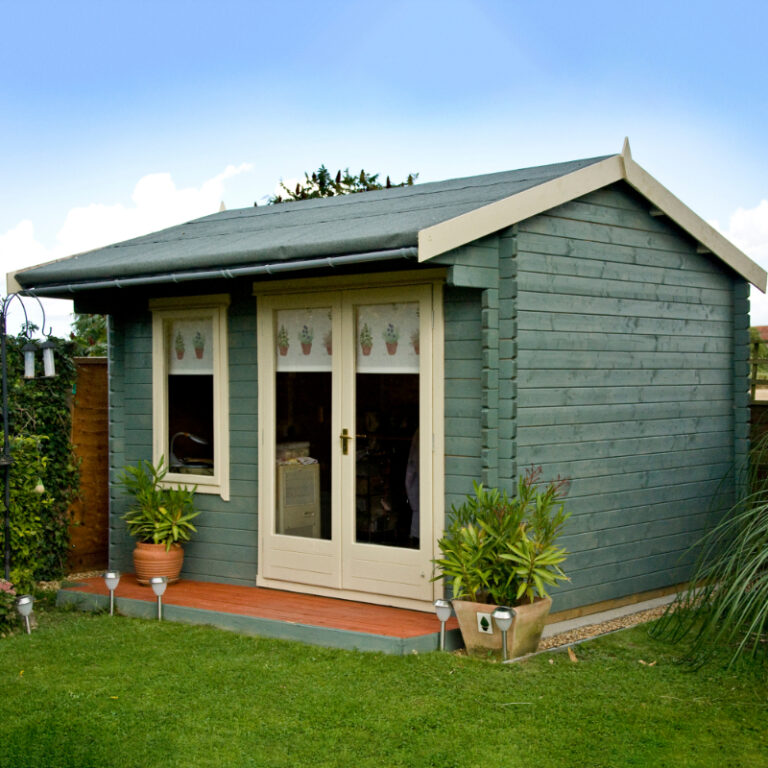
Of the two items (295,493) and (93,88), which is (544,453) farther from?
(93,88)

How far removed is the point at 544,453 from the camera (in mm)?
6457

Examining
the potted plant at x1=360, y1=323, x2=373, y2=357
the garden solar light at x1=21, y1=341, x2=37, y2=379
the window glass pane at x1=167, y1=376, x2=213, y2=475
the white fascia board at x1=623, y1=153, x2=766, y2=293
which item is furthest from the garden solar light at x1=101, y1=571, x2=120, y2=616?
the white fascia board at x1=623, y1=153, x2=766, y2=293

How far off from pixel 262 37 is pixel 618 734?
25.8 feet

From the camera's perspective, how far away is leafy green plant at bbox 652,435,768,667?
16.1 ft

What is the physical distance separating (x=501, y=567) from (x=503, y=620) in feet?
1.27

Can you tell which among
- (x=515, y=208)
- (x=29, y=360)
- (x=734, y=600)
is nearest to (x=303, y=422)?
(x=29, y=360)

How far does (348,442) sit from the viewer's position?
Answer: 6781 mm

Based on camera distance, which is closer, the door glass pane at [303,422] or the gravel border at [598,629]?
the gravel border at [598,629]

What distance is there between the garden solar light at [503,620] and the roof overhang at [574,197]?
2.01 meters

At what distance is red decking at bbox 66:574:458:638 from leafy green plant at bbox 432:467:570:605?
0.43m

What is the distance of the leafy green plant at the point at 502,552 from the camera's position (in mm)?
5656

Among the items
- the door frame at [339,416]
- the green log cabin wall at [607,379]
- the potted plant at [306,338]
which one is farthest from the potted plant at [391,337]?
the potted plant at [306,338]

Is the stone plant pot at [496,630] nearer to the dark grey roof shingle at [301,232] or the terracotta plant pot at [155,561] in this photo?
the dark grey roof shingle at [301,232]

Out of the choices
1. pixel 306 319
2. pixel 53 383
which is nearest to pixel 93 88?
pixel 53 383
